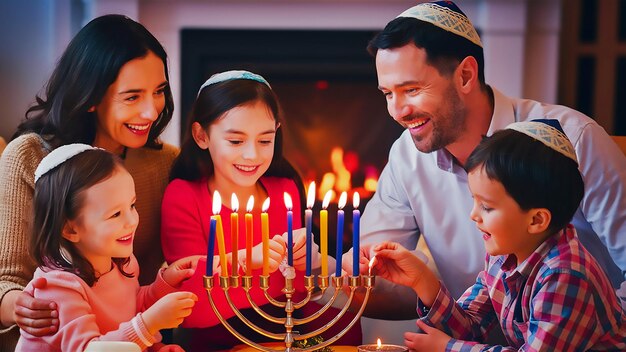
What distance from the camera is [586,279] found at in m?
1.56

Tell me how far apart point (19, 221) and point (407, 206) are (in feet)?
3.08

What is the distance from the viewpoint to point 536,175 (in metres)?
1.59

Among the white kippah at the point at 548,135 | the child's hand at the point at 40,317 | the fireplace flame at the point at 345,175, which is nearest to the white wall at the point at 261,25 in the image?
the fireplace flame at the point at 345,175

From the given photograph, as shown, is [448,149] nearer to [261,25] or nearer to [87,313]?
[87,313]

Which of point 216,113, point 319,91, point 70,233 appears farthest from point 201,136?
point 319,91

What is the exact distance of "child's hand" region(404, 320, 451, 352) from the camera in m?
1.71

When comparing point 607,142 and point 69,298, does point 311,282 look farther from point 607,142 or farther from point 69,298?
point 607,142

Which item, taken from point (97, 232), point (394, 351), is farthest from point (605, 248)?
point (97, 232)

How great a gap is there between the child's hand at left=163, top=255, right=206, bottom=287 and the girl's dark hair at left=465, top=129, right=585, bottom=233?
0.63m

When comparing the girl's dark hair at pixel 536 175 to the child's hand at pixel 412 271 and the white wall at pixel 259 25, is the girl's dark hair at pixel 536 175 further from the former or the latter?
the white wall at pixel 259 25

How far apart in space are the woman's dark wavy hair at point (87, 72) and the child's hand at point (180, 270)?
1.30ft

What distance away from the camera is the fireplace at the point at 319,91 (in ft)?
12.6

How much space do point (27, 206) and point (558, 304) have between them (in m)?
1.16

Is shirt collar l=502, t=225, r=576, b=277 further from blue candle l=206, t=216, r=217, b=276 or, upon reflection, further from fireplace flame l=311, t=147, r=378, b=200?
fireplace flame l=311, t=147, r=378, b=200
